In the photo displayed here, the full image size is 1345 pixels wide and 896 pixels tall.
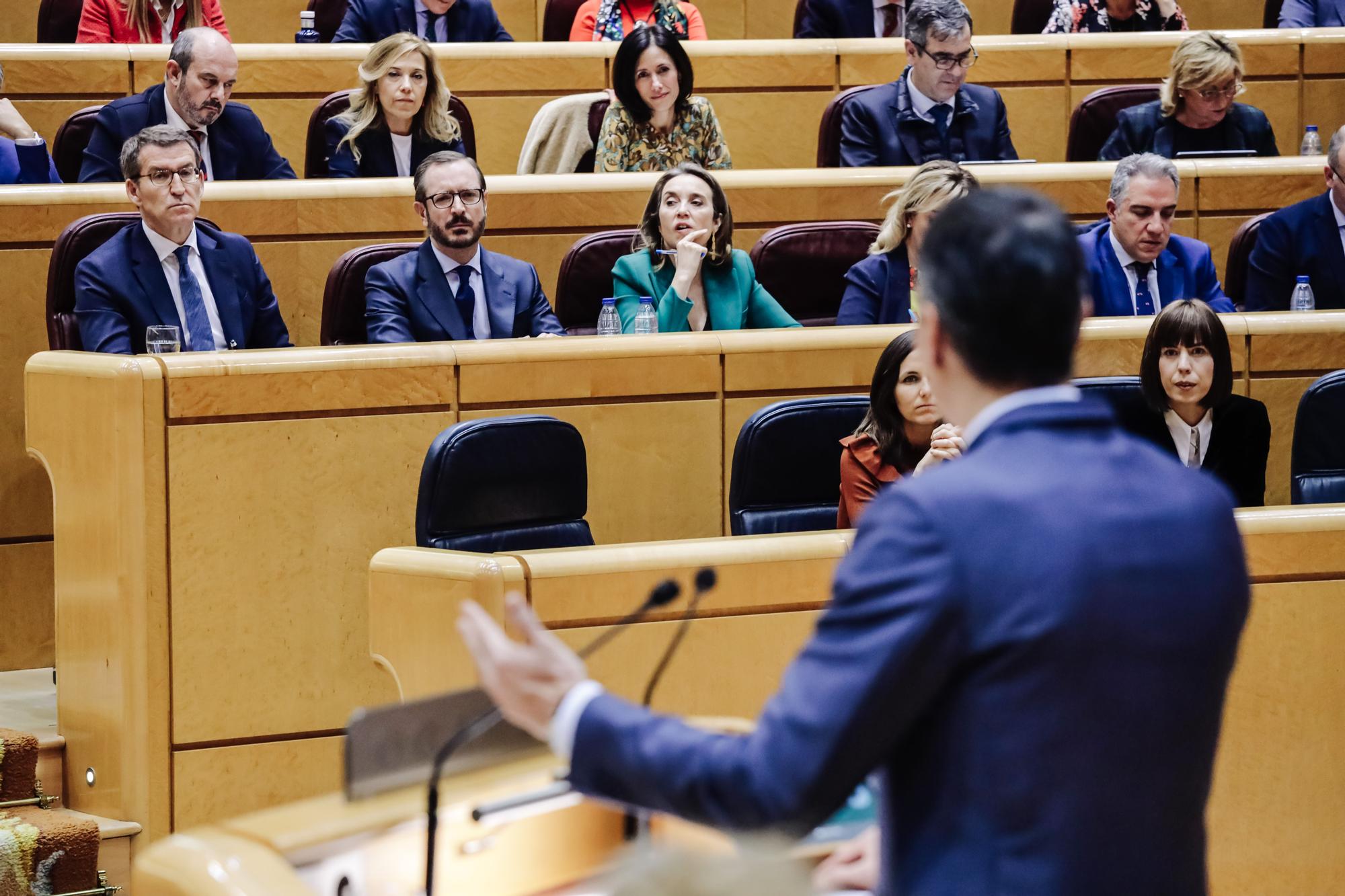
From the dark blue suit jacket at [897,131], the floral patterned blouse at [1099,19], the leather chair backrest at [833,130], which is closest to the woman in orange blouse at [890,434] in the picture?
the dark blue suit jacket at [897,131]

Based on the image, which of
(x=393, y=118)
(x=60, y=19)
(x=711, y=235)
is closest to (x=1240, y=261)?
(x=711, y=235)

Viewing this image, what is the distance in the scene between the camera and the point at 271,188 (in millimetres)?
3000

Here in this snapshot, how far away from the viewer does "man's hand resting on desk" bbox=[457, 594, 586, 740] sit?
79cm

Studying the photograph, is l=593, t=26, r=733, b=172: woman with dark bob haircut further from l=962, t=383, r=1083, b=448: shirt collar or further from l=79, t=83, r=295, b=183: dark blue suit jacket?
l=962, t=383, r=1083, b=448: shirt collar

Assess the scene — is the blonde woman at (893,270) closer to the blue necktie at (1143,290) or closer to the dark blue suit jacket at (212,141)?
the blue necktie at (1143,290)

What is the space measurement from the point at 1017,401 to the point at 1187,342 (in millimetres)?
1702

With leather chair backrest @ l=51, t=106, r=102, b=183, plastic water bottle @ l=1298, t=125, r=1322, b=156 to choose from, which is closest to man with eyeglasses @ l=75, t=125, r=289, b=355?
leather chair backrest @ l=51, t=106, r=102, b=183

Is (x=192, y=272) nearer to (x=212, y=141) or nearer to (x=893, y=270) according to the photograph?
(x=212, y=141)

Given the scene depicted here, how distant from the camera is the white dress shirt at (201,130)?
10.5ft

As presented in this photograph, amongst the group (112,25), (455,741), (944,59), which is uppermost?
(112,25)

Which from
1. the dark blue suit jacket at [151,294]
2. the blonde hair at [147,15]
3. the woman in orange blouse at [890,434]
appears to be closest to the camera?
the woman in orange blouse at [890,434]

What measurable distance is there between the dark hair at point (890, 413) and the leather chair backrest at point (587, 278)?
84 centimetres

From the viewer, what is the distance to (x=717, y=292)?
2.87 metres

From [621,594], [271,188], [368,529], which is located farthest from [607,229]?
[621,594]
